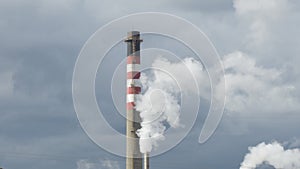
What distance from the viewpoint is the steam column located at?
354ft

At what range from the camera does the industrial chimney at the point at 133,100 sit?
10775cm

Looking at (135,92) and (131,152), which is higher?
(135,92)

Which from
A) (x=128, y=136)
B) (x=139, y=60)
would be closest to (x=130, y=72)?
(x=139, y=60)

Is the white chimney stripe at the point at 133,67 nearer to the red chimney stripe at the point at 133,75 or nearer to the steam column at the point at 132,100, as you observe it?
the steam column at the point at 132,100

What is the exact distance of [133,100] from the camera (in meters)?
111

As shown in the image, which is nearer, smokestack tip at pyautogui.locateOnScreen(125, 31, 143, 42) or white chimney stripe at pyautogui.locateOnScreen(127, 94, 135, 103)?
white chimney stripe at pyautogui.locateOnScreen(127, 94, 135, 103)

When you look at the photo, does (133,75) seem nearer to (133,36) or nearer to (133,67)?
(133,67)

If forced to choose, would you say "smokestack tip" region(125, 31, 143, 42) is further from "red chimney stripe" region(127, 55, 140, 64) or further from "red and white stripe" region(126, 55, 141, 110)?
"red chimney stripe" region(127, 55, 140, 64)

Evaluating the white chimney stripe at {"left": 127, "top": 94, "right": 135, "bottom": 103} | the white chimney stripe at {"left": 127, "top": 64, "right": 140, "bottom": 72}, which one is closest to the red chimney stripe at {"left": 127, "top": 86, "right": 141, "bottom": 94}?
the white chimney stripe at {"left": 127, "top": 94, "right": 135, "bottom": 103}

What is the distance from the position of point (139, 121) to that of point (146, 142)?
3904mm

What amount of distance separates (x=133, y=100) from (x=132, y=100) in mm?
166

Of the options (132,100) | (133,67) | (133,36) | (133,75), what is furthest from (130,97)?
(133,36)

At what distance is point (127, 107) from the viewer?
11112 cm

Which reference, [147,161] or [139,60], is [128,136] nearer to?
[147,161]
